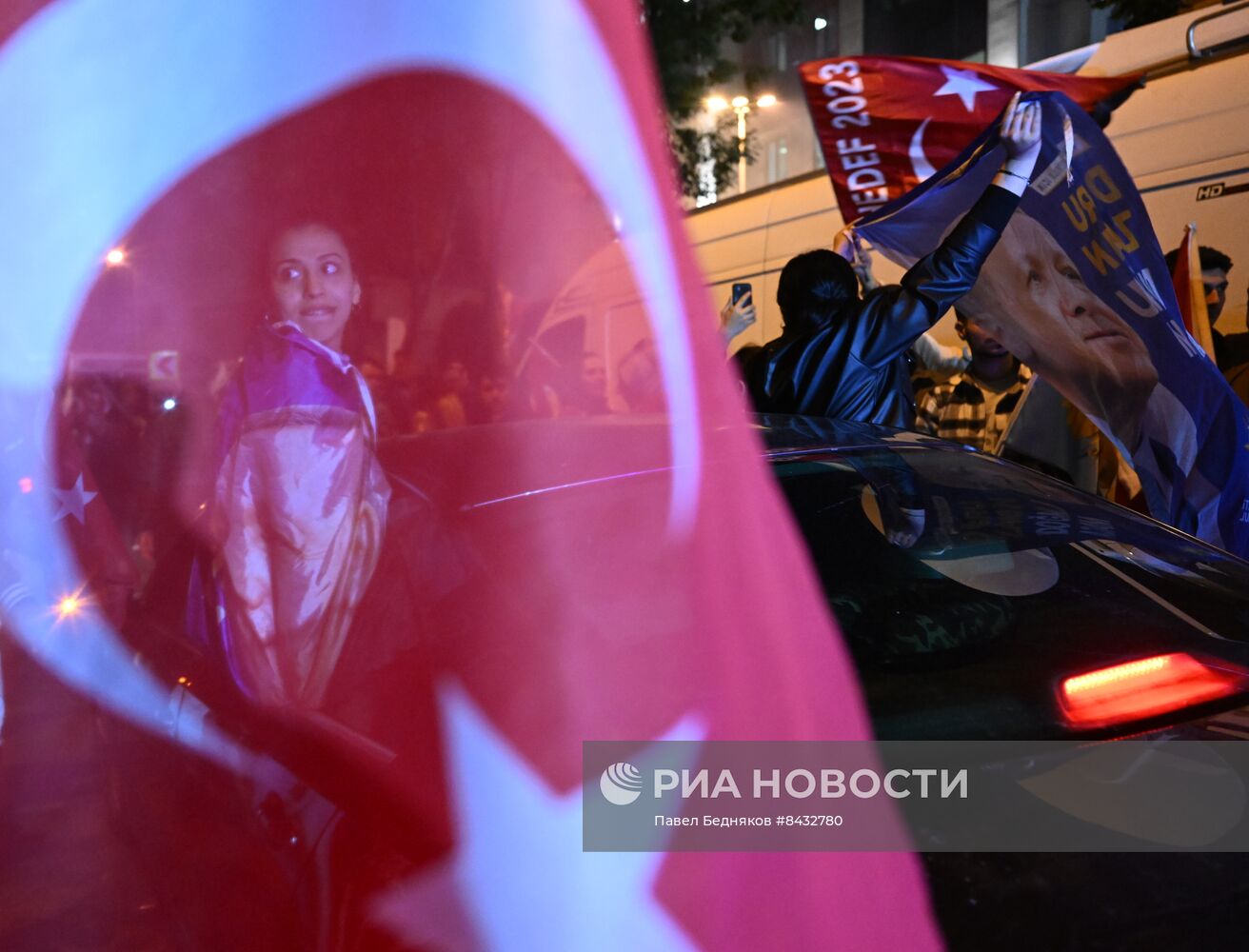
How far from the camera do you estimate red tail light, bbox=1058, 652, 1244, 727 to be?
1.50 metres

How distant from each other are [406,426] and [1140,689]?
3.74 feet

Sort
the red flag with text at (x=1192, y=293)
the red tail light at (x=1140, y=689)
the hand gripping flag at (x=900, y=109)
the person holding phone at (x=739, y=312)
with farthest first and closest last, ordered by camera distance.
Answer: the hand gripping flag at (x=900, y=109) → the red flag with text at (x=1192, y=293) → the person holding phone at (x=739, y=312) → the red tail light at (x=1140, y=689)

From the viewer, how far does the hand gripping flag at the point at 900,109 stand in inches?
153

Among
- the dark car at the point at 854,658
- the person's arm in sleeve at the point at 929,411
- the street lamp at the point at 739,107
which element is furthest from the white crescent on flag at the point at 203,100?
the street lamp at the point at 739,107

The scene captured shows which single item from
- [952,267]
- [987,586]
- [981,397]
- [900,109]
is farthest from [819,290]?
[981,397]

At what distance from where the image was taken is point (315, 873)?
127cm

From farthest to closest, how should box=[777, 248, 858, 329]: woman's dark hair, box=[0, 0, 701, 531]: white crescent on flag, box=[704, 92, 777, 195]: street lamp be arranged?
box=[704, 92, 777, 195]: street lamp → box=[777, 248, 858, 329]: woman's dark hair → box=[0, 0, 701, 531]: white crescent on flag

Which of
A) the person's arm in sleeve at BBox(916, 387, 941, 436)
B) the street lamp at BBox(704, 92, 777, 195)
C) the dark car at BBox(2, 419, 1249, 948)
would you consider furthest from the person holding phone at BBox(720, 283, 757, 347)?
the street lamp at BBox(704, 92, 777, 195)

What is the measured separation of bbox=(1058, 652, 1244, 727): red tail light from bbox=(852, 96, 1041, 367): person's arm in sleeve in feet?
4.29

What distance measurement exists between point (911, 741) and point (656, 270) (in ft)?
2.35

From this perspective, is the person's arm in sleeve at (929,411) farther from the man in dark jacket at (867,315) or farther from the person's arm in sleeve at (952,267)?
the person's arm in sleeve at (952,267)

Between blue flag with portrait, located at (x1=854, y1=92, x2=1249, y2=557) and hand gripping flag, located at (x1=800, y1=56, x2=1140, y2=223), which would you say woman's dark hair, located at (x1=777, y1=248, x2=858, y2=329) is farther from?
hand gripping flag, located at (x1=800, y1=56, x2=1140, y2=223)

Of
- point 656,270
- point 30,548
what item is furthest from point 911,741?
point 30,548

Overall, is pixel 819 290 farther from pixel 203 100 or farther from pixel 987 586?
pixel 203 100
